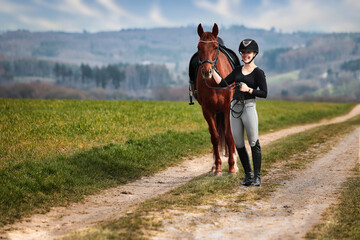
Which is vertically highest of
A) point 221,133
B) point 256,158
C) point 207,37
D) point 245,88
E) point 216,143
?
point 207,37

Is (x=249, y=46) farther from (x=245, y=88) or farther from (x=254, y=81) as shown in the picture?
(x=245, y=88)

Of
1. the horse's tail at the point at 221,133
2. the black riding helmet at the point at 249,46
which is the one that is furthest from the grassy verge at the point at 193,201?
the black riding helmet at the point at 249,46

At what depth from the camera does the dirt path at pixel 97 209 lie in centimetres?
688

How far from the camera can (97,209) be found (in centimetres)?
837

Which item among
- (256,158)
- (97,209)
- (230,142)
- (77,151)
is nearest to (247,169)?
(256,158)

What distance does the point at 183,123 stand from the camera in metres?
21.7

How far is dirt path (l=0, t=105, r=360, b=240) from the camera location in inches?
271

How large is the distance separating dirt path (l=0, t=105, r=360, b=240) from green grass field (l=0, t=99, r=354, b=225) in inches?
13.6

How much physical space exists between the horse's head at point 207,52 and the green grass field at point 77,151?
153 inches

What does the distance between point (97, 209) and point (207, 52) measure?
391 centimetres

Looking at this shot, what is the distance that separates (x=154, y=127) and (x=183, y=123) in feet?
9.82

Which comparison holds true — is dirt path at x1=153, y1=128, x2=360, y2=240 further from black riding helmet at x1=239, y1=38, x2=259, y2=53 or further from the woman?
black riding helmet at x1=239, y1=38, x2=259, y2=53

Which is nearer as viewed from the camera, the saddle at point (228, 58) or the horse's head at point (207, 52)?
the horse's head at point (207, 52)

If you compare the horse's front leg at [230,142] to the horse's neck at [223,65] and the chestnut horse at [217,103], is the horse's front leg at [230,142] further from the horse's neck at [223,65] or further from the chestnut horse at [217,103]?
the horse's neck at [223,65]
